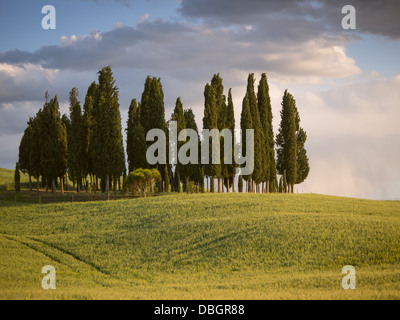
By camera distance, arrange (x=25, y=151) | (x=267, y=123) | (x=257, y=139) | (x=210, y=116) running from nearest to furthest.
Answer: (x=210, y=116)
(x=257, y=139)
(x=267, y=123)
(x=25, y=151)

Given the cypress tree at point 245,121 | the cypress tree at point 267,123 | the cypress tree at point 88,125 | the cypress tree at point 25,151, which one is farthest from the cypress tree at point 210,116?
the cypress tree at point 25,151

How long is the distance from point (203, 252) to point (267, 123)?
41.7 meters

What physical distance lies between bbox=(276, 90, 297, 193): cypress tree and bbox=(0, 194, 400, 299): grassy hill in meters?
25.2

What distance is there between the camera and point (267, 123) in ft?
228

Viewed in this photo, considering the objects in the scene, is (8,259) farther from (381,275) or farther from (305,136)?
(305,136)

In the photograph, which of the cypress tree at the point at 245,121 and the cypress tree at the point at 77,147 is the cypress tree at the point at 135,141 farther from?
the cypress tree at the point at 245,121

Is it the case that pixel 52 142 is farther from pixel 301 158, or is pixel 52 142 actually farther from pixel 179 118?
pixel 301 158

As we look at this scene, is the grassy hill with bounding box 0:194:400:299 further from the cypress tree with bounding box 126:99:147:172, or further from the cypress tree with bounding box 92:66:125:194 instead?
the cypress tree with bounding box 126:99:147:172

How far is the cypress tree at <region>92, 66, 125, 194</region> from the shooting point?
59.1m

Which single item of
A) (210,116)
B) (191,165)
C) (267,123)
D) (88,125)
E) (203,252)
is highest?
(210,116)

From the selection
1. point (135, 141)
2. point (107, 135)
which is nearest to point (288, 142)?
point (135, 141)

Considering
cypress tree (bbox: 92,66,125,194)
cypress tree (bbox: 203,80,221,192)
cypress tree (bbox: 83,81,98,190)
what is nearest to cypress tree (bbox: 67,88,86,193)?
cypress tree (bbox: 83,81,98,190)
